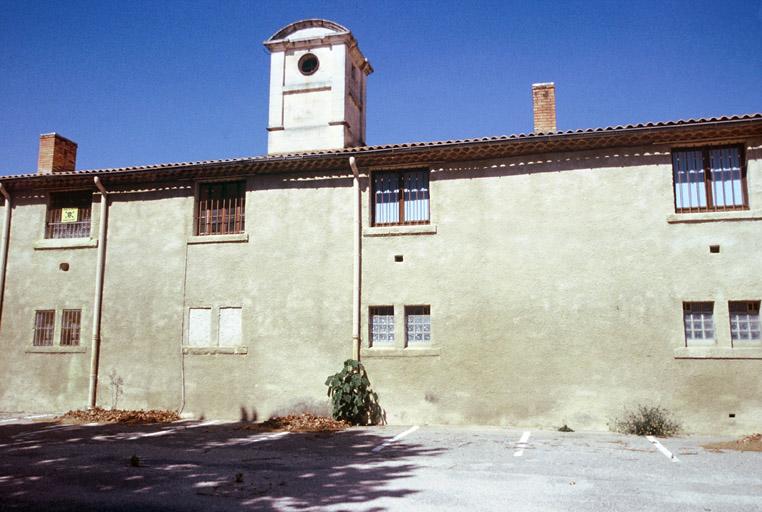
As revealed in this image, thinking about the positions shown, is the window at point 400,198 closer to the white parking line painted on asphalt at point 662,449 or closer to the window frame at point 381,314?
the window frame at point 381,314

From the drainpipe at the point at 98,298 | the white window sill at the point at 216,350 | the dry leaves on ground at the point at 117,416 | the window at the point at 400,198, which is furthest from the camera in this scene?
the drainpipe at the point at 98,298

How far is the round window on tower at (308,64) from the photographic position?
20547mm

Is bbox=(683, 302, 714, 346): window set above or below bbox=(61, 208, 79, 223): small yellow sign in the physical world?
below

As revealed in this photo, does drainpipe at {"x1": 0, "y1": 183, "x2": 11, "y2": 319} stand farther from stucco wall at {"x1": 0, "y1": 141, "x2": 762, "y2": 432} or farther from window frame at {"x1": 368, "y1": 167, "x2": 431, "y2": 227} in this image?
window frame at {"x1": 368, "y1": 167, "x2": 431, "y2": 227}

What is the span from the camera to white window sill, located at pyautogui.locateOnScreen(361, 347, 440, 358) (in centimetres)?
1373

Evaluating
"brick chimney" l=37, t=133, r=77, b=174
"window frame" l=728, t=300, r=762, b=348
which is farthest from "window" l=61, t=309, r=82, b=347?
"window frame" l=728, t=300, r=762, b=348

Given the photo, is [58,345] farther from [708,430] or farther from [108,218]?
[708,430]

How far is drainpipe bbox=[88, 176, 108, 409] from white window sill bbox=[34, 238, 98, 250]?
352 mm

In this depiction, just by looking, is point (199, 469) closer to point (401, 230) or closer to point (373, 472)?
point (373, 472)

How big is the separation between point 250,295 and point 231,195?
2722 millimetres

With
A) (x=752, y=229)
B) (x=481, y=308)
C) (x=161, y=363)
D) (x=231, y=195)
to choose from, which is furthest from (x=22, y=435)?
(x=752, y=229)

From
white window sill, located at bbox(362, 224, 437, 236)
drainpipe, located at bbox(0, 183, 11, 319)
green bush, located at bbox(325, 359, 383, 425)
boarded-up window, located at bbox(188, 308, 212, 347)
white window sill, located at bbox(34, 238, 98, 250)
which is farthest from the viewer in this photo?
drainpipe, located at bbox(0, 183, 11, 319)

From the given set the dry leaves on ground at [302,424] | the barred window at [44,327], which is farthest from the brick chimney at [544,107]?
the barred window at [44,327]

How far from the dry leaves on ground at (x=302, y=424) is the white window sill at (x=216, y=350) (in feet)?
5.95
